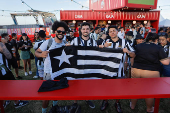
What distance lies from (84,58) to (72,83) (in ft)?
2.16

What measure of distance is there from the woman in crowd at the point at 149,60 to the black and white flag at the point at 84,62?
60 centimetres

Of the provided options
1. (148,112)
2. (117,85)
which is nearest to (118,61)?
(117,85)

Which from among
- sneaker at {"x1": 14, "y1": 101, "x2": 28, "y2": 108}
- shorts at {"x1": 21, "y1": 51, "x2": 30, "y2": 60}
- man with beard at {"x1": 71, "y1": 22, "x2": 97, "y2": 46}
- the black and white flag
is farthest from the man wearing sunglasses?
shorts at {"x1": 21, "y1": 51, "x2": 30, "y2": 60}

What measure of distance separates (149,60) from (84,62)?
1.59 meters

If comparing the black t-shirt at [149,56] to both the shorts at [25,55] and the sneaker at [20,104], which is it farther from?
the shorts at [25,55]

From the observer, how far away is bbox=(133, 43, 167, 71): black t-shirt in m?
2.57

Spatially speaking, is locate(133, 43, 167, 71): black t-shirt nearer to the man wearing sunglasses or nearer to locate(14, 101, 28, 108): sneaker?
the man wearing sunglasses

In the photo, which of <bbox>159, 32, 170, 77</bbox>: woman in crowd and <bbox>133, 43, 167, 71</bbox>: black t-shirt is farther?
<bbox>159, 32, 170, 77</bbox>: woman in crowd

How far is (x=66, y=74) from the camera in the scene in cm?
256

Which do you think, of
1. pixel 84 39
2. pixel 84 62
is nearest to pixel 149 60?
pixel 84 62

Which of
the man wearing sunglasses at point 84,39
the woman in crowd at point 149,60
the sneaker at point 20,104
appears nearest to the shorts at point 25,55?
the sneaker at point 20,104

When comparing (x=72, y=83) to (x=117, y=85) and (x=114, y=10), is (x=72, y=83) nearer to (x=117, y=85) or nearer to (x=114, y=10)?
(x=117, y=85)

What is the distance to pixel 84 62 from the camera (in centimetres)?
258

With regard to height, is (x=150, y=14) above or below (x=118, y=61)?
above
